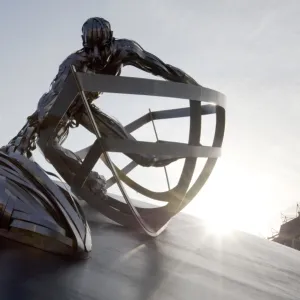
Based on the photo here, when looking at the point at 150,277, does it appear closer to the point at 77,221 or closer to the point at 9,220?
the point at 77,221

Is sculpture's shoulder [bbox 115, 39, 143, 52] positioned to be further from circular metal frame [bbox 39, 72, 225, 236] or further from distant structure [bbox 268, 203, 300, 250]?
distant structure [bbox 268, 203, 300, 250]

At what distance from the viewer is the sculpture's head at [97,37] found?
225 inches

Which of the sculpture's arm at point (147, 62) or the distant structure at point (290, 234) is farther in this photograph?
the distant structure at point (290, 234)

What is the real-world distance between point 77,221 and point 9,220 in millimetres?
643

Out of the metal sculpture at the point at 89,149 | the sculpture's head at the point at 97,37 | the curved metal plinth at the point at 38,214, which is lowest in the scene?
the curved metal plinth at the point at 38,214

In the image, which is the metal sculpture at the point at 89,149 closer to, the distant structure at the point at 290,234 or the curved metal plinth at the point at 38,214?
the curved metal plinth at the point at 38,214

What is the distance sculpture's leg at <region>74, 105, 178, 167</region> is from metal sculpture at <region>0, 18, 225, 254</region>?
1cm

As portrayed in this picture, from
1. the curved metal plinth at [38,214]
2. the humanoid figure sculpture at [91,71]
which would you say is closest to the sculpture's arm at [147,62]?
the humanoid figure sculpture at [91,71]

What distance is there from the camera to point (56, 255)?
4480 mm

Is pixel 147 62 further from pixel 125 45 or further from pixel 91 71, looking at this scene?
Answer: pixel 91 71

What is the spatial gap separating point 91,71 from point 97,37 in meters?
0.46

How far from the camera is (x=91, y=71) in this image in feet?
19.7

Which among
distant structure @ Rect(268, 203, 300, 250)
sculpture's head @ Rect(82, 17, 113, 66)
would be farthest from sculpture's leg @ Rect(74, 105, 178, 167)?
distant structure @ Rect(268, 203, 300, 250)

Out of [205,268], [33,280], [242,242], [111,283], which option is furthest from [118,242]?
[242,242]
